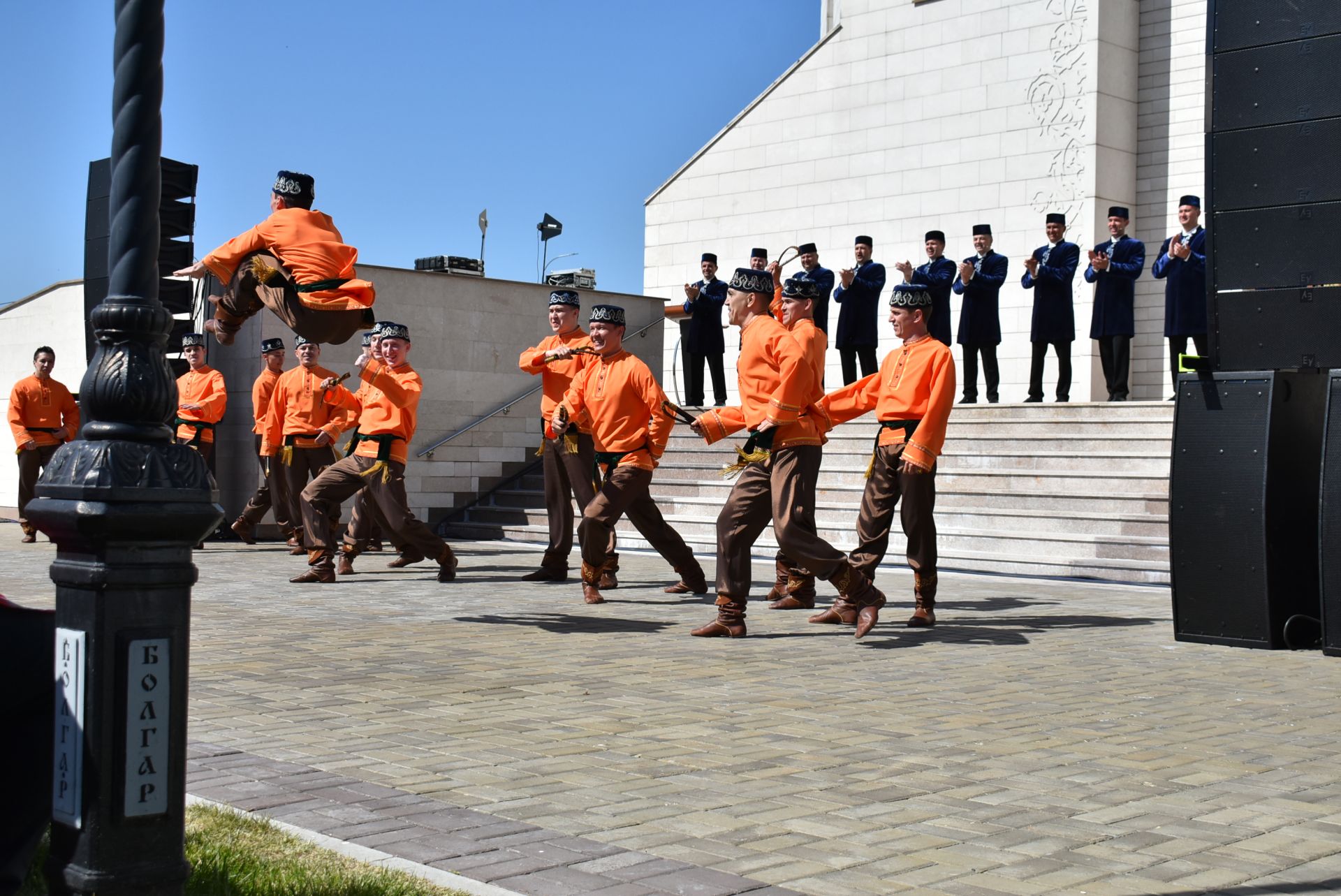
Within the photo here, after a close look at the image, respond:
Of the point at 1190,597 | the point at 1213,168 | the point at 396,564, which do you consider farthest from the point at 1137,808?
the point at 396,564

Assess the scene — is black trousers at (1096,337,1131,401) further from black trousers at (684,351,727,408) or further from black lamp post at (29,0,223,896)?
black lamp post at (29,0,223,896)

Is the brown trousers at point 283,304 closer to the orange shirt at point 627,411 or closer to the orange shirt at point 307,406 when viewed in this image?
the orange shirt at point 627,411

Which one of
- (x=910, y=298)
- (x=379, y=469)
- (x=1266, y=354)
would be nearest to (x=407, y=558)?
(x=379, y=469)

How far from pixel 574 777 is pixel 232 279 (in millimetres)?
4411

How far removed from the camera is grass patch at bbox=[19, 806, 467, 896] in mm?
3822

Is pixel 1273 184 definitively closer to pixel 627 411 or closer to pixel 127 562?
pixel 627 411

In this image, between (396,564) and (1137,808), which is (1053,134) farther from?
(1137,808)

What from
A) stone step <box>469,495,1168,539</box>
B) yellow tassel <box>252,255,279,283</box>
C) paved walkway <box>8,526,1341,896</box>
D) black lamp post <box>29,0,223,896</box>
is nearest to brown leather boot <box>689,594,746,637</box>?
paved walkway <box>8,526,1341,896</box>

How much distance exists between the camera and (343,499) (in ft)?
41.4

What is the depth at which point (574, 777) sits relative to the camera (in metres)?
5.25

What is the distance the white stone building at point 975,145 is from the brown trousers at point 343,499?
1136cm

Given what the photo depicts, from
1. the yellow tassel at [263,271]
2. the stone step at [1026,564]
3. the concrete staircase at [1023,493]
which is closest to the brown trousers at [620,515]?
the stone step at [1026,564]

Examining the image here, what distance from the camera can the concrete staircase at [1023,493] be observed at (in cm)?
1378

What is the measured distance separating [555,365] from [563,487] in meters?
1.10
